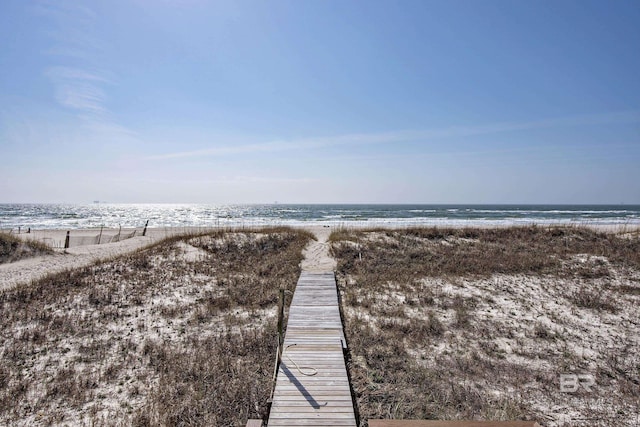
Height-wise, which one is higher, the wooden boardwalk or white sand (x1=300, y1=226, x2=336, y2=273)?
white sand (x1=300, y1=226, x2=336, y2=273)

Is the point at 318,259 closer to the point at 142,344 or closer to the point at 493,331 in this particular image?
the point at 493,331

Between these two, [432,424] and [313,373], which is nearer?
[432,424]

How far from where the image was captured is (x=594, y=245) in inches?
758

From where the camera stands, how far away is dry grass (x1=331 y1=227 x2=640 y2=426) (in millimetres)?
6117

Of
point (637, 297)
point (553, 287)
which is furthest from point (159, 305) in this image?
point (637, 297)

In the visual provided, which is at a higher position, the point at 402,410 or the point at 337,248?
the point at 337,248

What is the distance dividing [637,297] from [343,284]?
34.7 feet

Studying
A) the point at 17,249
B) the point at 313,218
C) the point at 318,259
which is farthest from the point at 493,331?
the point at 313,218

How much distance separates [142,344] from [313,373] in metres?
4.92

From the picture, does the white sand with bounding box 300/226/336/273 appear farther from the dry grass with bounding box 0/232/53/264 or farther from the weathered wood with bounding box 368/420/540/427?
the dry grass with bounding box 0/232/53/264

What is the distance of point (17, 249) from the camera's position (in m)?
19.8

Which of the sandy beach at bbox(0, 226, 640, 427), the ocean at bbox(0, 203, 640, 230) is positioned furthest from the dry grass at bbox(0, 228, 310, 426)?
the ocean at bbox(0, 203, 640, 230)

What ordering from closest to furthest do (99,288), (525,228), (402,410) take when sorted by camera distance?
(402,410)
(99,288)
(525,228)

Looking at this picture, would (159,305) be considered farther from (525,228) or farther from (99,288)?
(525,228)
